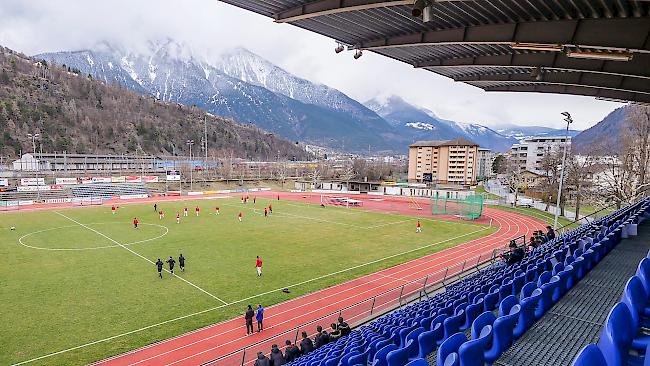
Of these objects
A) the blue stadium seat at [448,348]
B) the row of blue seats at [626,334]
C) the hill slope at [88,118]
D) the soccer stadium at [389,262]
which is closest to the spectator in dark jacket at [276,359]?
the soccer stadium at [389,262]

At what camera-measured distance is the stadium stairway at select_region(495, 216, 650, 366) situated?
4871 millimetres

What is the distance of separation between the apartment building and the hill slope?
82.9 metres

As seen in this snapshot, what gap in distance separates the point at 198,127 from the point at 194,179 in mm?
76543

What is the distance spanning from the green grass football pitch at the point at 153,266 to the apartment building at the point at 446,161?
209ft

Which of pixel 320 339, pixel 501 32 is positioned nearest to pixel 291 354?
pixel 320 339

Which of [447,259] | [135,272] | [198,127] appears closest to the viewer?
[135,272]

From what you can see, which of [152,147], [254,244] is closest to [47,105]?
[152,147]

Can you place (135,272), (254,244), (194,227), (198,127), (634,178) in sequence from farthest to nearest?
(198,127)
(194,227)
(634,178)
(254,244)
(135,272)

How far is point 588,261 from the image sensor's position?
8.73 metres

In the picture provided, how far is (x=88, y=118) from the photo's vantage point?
131 metres

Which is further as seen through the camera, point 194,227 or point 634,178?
point 194,227

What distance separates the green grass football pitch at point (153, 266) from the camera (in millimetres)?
14602

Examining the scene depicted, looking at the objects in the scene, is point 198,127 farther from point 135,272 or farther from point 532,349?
point 532,349

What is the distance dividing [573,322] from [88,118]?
154 m
